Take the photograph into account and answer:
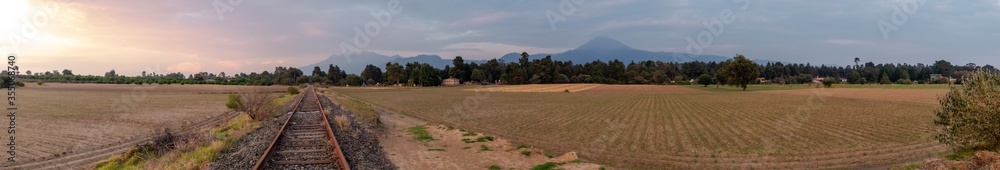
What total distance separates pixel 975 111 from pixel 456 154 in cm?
1362

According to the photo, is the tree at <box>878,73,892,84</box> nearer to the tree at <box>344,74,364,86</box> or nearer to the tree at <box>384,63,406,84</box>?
the tree at <box>384,63,406,84</box>

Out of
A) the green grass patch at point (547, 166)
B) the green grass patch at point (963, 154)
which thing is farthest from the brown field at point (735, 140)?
the green grass patch at point (547, 166)

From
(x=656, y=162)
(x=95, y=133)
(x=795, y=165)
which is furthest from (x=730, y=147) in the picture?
(x=95, y=133)

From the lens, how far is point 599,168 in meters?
11.9

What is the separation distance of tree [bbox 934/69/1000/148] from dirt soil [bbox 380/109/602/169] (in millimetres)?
9977

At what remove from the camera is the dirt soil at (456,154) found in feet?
42.3

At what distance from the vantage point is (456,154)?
49.0ft

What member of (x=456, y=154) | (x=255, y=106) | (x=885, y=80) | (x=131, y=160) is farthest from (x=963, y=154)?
(x=885, y=80)

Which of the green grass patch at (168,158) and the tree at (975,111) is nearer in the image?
the green grass patch at (168,158)

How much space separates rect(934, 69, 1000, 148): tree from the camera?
1301 centimetres

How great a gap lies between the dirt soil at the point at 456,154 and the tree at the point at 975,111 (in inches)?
393

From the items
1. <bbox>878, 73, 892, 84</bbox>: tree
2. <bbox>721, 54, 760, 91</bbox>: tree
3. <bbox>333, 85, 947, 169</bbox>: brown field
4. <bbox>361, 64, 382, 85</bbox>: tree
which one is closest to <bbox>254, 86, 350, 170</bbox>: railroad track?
<bbox>333, 85, 947, 169</bbox>: brown field

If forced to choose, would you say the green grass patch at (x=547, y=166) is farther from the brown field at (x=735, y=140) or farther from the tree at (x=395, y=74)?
the tree at (x=395, y=74)

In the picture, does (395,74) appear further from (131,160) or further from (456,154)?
(456,154)
